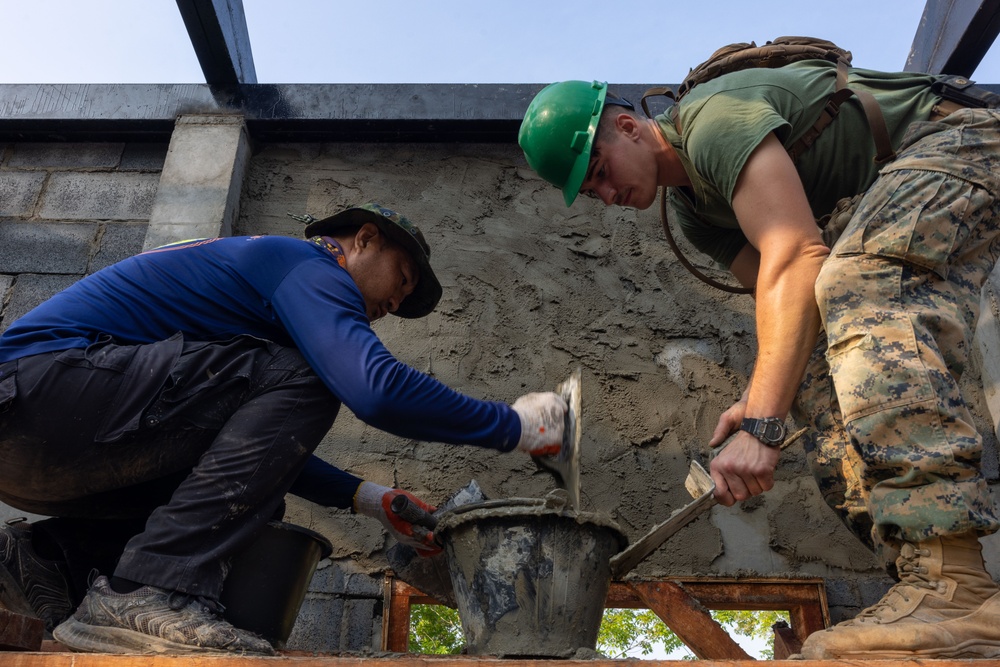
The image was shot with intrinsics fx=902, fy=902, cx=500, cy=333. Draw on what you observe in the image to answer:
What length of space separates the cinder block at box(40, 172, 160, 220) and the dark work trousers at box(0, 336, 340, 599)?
6.42 ft

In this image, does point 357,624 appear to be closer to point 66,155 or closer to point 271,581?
point 271,581

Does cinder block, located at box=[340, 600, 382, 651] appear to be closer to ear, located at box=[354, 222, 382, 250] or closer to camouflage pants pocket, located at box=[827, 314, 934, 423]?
ear, located at box=[354, 222, 382, 250]

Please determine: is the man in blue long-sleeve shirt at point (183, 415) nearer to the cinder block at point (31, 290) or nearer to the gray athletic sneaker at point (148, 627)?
the gray athletic sneaker at point (148, 627)

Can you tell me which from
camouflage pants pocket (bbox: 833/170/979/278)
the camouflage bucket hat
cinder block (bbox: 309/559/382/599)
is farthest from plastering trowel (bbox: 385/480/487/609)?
camouflage pants pocket (bbox: 833/170/979/278)

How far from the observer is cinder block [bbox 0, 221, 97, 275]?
149 inches

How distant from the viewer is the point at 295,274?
236cm

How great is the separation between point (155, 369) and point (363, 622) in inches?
55.1

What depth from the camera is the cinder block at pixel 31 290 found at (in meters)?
3.69

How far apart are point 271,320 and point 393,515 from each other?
0.72 metres

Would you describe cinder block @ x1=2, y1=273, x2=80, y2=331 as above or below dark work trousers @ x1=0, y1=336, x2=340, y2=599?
below

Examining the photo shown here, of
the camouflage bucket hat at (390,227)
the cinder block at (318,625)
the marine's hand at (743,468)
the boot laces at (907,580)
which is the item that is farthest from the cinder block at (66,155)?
the boot laces at (907,580)

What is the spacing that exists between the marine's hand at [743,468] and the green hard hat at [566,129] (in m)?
A: 0.95

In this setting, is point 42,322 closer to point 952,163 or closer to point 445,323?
point 445,323

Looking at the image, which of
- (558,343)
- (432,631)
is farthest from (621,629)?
(558,343)
